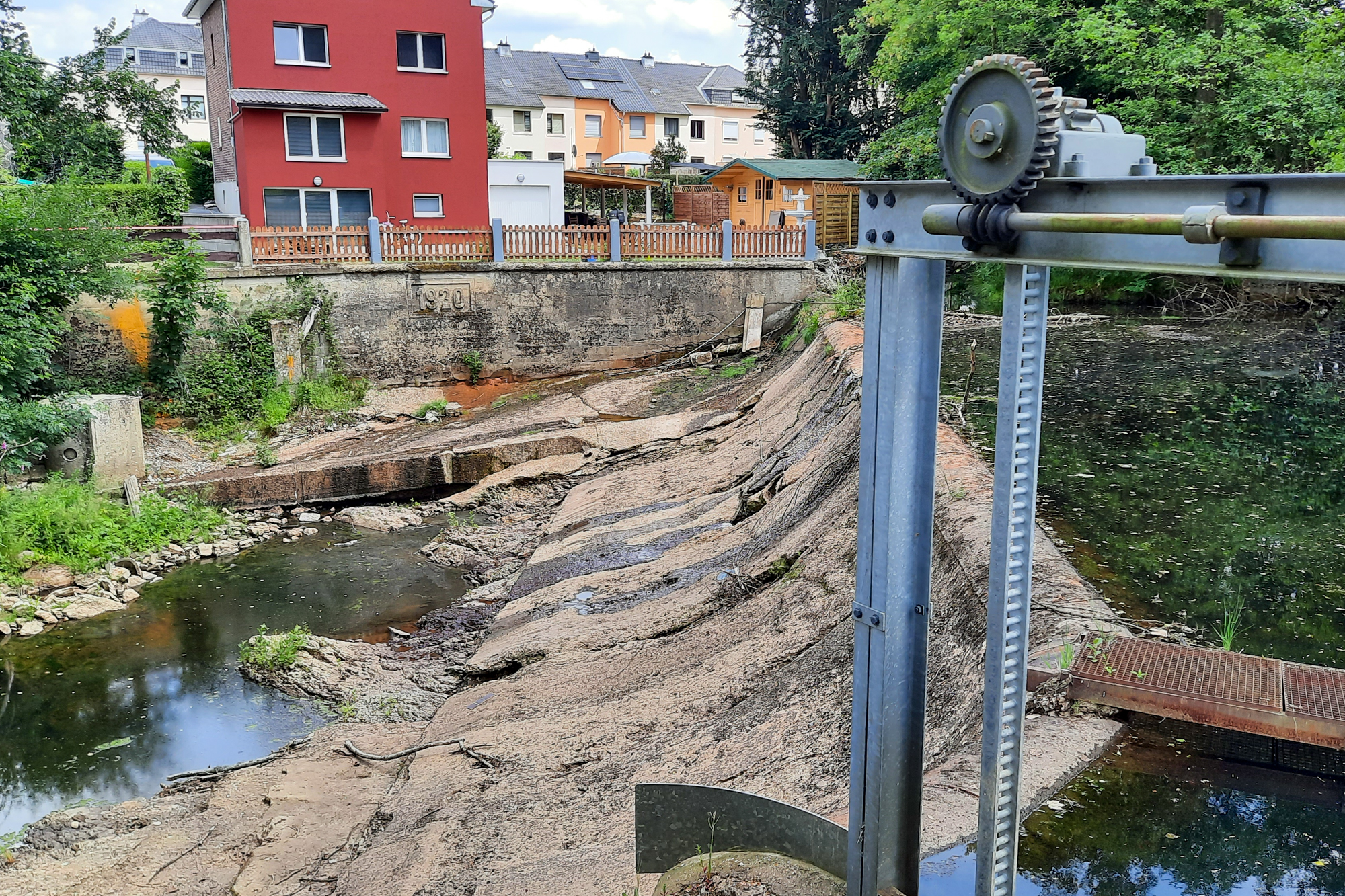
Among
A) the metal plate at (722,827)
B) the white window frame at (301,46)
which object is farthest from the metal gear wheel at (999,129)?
the white window frame at (301,46)

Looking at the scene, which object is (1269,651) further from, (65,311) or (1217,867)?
(65,311)

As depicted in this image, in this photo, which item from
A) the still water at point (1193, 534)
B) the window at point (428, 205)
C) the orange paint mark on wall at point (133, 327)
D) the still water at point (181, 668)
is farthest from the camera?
the window at point (428, 205)

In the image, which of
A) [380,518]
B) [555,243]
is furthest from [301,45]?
[380,518]

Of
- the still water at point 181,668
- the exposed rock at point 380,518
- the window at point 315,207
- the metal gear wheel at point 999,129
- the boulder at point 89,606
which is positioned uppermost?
the window at point 315,207

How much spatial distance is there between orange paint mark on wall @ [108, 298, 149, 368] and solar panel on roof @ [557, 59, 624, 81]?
33.9 meters

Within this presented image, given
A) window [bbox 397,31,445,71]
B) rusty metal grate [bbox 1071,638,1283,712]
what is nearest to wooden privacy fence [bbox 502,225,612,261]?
window [bbox 397,31,445,71]

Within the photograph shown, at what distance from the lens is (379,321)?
1905 cm

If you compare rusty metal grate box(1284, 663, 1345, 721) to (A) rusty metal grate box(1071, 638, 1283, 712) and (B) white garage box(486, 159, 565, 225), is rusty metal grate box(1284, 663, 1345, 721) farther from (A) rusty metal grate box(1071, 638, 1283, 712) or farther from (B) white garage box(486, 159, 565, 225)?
(B) white garage box(486, 159, 565, 225)

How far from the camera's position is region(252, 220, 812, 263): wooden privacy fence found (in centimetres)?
1852

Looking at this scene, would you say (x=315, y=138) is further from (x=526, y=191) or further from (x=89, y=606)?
(x=89, y=606)

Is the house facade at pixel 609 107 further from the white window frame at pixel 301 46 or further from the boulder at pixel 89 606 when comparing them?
the boulder at pixel 89 606

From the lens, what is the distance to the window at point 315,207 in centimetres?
2098

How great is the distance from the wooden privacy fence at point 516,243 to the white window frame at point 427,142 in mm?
2696

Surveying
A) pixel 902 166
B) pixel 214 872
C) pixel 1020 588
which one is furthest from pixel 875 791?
pixel 902 166
